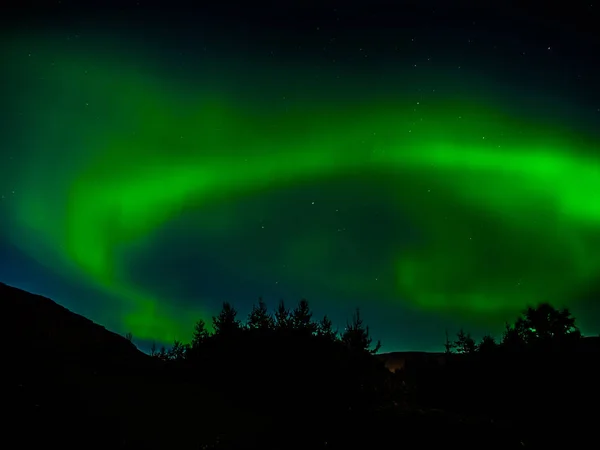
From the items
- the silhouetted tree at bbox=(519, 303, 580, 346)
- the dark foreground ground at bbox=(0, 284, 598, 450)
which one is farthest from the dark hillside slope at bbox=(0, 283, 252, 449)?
the silhouetted tree at bbox=(519, 303, 580, 346)

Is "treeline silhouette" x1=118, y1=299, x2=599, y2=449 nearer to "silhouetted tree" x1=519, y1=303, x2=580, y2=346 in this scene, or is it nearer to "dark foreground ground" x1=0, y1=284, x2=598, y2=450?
"dark foreground ground" x1=0, y1=284, x2=598, y2=450

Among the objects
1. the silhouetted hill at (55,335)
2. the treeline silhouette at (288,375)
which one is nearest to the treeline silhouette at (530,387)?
the treeline silhouette at (288,375)

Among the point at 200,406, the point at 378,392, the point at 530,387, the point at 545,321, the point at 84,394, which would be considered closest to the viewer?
the point at 84,394

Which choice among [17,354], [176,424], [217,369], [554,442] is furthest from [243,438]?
[554,442]

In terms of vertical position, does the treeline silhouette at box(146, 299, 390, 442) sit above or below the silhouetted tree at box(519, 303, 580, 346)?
below

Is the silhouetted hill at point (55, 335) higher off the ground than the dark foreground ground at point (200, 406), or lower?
higher

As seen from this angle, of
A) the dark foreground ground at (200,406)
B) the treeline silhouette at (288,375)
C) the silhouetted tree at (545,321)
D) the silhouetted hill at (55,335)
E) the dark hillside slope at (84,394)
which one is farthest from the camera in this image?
the silhouetted tree at (545,321)

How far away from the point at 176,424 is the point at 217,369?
32.7 feet

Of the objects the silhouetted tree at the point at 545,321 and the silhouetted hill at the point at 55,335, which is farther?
the silhouetted tree at the point at 545,321

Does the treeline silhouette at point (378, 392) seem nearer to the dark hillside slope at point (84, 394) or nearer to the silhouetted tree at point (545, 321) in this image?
the dark hillside slope at point (84, 394)

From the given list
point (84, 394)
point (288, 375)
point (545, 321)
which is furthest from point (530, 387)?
point (545, 321)

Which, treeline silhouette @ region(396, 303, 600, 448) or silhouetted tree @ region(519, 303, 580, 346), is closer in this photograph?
treeline silhouette @ region(396, 303, 600, 448)

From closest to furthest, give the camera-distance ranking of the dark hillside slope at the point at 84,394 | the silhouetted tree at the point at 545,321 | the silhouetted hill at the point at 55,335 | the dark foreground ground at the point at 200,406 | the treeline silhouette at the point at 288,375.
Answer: the dark foreground ground at the point at 200,406
the dark hillside slope at the point at 84,394
the silhouetted hill at the point at 55,335
the treeline silhouette at the point at 288,375
the silhouetted tree at the point at 545,321

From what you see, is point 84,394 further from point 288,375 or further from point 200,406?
point 288,375
